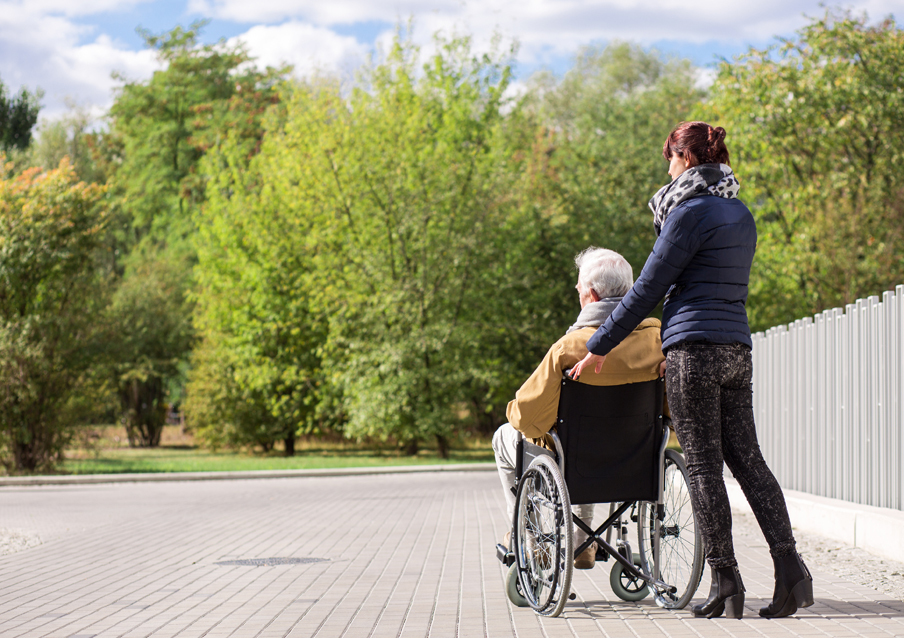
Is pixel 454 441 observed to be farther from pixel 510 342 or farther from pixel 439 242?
pixel 439 242

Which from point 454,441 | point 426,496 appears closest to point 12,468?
point 426,496

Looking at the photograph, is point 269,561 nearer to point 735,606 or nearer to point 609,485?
point 609,485

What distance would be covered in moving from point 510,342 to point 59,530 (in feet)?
Answer: 65.2

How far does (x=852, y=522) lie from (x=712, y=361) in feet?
12.8

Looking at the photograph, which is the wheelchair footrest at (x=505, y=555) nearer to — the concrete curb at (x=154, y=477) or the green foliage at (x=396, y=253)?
the concrete curb at (x=154, y=477)

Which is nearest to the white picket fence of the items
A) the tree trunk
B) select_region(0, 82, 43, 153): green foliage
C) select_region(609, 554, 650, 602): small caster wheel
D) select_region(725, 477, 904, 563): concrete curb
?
select_region(725, 477, 904, 563): concrete curb

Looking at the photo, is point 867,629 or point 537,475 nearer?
point 867,629

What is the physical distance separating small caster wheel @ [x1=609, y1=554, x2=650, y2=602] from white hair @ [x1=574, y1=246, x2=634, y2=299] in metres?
1.46

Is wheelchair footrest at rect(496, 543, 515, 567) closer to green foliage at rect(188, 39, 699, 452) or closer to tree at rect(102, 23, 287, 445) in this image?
green foliage at rect(188, 39, 699, 452)

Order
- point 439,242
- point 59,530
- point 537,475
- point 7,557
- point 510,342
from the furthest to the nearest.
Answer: point 510,342, point 439,242, point 59,530, point 7,557, point 537,475

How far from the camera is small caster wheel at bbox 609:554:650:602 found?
5.70 metres

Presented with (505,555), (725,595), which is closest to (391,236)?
(505,555)

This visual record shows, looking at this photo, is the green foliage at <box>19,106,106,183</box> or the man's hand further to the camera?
the green foliage at <box>19,106,106,183</box>

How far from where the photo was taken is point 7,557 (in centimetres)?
834
